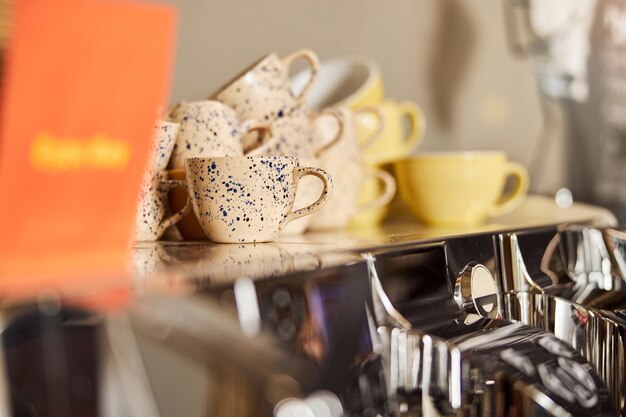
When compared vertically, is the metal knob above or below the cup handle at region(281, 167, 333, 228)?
below

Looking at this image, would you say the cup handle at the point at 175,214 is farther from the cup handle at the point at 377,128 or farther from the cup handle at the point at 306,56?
the cup handle at the point at 377,128

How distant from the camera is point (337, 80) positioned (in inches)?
40.0

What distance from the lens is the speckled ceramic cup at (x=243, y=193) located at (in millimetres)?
618

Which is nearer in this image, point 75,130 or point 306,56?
point 75,130

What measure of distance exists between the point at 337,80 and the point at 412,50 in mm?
279

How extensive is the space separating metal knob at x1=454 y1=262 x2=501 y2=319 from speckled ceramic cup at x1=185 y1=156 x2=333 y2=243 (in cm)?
16

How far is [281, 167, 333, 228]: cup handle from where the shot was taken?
0.65 metres

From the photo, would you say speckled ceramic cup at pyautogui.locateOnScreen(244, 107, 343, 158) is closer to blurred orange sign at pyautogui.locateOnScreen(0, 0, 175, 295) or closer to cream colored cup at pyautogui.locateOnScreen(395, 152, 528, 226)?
cream colored cup at pyautogui.locateOnScreen(395, 152, 528, 226)

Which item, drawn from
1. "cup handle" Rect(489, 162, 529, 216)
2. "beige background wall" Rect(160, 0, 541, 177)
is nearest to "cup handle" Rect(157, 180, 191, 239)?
"beige background wall" Rect(160, 0, 541, 177)

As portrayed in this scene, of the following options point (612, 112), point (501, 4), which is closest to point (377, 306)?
point (501, 4)

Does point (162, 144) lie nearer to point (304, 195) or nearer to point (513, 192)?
point (304, 195)

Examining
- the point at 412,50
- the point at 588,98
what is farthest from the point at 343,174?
the point at 588,98

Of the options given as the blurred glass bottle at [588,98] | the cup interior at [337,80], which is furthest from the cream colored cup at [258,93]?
the blurred glass bottle at [588,98]

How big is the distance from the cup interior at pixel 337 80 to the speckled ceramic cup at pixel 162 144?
35cm
